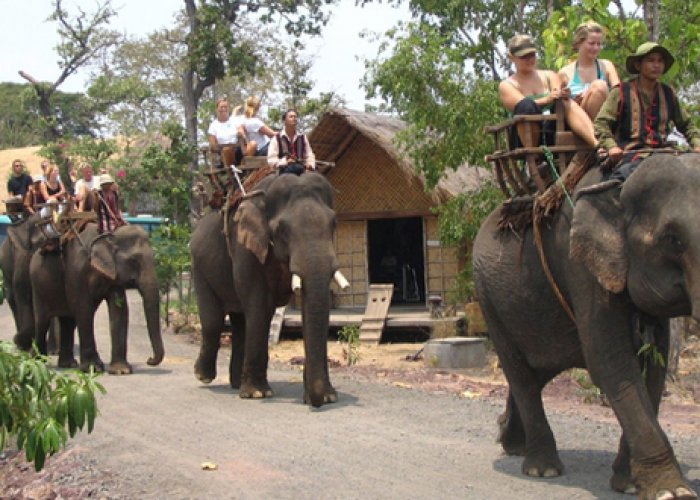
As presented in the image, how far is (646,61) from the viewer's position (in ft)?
22.0

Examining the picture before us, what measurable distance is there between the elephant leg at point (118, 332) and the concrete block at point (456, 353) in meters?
4.49

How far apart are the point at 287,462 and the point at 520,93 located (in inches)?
125

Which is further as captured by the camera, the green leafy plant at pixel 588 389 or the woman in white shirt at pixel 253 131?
the woman in white shirt at pixel 253 131

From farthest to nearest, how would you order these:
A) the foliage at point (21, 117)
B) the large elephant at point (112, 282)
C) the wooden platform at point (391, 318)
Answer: the foliage at point (21, 117), the wooden platform at point (391, 318), the large elephant at point (112, 282)

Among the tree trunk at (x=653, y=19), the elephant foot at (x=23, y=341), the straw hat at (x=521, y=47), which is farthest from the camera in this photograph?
the elephant foot at (x=23, y=341)

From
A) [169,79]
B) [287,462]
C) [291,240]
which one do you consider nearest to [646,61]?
[287,462]

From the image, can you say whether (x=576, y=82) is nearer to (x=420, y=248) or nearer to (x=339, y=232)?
(x=339, y=232)

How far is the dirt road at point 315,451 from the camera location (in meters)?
7.24

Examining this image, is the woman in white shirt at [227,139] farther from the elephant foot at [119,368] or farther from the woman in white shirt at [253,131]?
the elephant foot at [119,368]

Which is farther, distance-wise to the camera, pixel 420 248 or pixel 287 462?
pixel 420 248

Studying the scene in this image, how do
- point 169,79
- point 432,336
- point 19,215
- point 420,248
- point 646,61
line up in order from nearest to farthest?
point 646,61, point 19,215, point 432,336, point 420,248, point 169,79

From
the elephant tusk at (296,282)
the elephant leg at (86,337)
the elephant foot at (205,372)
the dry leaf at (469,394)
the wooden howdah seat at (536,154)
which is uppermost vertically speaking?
the wooden howdah seat at (536,154)

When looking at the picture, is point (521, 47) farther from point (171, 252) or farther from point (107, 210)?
point (171, 252)

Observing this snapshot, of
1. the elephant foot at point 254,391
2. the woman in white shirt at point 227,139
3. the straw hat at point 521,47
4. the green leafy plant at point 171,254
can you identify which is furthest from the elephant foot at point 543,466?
the green leafy plant at point 171,254
